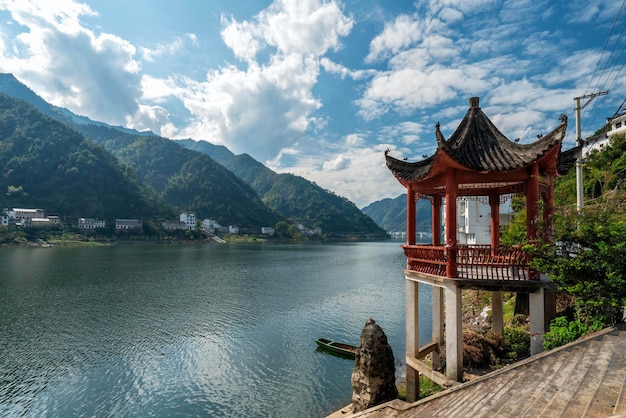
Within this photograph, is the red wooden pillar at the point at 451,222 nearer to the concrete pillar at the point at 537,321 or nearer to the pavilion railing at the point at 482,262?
the pavilion railing at the point at 482,262

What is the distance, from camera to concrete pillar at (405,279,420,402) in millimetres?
11023

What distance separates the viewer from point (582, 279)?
8062mm

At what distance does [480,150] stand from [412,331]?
6.04 meters

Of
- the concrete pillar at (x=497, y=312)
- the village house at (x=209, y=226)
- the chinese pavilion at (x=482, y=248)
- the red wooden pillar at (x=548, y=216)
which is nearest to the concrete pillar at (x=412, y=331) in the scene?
the chinese pavilion at (x=482, y=248)

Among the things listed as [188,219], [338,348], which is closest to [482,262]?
[338,348]

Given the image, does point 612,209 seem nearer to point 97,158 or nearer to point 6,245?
point 6,245

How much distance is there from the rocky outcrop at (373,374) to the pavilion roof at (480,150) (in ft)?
18.5

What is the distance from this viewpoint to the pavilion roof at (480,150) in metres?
8.73

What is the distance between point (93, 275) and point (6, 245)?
7326cm

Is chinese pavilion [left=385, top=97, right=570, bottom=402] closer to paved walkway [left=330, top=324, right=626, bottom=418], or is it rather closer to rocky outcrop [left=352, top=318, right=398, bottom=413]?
rocky outcrop [left=352, top=318, right=398, bottom=413]

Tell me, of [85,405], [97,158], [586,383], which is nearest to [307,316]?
[85,405]

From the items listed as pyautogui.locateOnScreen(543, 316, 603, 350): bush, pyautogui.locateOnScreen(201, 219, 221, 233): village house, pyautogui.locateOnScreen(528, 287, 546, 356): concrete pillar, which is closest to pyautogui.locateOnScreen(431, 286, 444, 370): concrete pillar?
pyautogui.locateOnScreen(528, 287, 546, 356): concrete pillar

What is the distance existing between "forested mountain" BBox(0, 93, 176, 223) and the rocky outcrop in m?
149

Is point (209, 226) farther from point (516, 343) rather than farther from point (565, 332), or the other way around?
point (565, 332)
